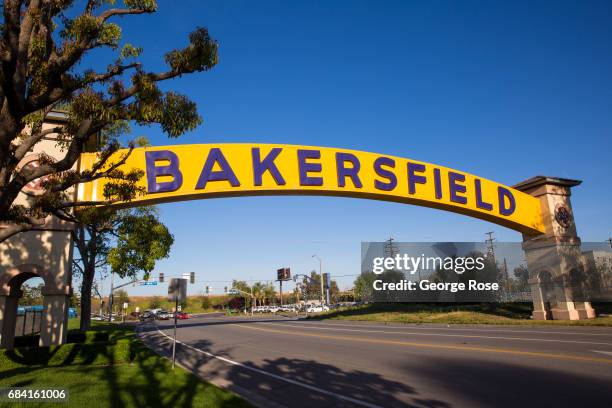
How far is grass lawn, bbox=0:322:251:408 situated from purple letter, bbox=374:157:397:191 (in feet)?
42.7

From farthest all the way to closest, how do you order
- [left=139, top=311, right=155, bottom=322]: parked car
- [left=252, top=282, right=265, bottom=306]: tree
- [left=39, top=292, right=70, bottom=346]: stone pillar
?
[left=252, top=282, right=265, bottom=306]: tree
[left=139, top=311, right=155, bottom=322]: parked car
[left=39, top=292, right=70, bottom=346]: stone pillar

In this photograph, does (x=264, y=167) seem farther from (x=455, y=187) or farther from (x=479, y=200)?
(x=479, y=200)

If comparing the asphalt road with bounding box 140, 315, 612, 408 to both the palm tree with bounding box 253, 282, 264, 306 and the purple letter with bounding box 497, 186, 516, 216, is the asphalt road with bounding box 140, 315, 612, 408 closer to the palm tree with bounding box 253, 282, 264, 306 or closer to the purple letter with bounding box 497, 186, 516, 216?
the purple letter with bounding box 497, 186, 516, 216

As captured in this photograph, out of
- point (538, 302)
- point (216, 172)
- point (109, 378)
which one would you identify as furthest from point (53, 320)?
point (538, 302)

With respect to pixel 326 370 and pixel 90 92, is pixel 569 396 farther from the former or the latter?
pixel 90 92

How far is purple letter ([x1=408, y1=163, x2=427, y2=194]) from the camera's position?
71.4 ft

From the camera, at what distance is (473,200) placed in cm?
2336

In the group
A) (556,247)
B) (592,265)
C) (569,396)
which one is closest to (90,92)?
(569,396)

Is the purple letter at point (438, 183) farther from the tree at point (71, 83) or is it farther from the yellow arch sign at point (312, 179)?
the tree at point (71, 83)

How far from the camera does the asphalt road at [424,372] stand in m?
7.52

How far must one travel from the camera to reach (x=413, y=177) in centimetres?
2205

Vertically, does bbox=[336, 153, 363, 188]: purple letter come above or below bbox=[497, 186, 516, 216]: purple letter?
above

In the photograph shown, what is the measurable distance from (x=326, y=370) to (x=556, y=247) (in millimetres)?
20003

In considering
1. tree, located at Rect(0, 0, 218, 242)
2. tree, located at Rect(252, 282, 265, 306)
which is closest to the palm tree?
tree, located at Rect(252, 282, 265, 306)
